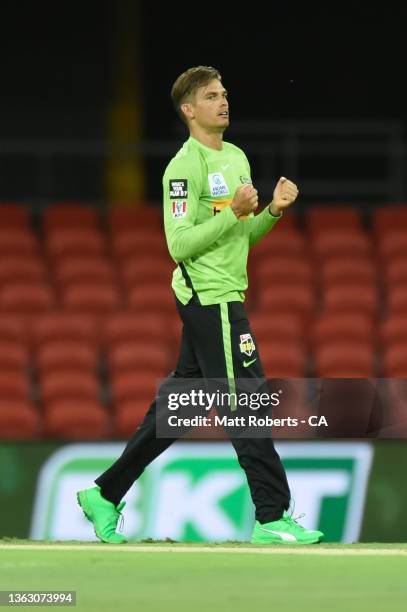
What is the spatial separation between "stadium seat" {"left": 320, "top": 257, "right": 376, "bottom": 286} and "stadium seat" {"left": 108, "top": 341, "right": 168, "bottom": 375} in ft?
5.59

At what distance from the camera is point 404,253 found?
12352 mm

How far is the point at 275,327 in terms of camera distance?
11.0 metres

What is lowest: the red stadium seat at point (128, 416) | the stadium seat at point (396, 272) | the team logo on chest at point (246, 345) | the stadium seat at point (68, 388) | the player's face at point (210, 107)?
the red stadium seat at point (128, 416)

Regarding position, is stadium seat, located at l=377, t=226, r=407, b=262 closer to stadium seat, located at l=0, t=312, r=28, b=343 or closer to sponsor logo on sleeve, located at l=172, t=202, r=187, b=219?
stadium seat, located at l=0, t=312, r=28, b=343

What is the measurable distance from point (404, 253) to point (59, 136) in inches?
163

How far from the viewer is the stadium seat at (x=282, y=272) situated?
11898 mm

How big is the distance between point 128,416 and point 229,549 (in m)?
4.43

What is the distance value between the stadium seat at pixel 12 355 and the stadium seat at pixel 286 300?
1812mm

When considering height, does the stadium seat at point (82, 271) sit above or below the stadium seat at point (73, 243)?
below

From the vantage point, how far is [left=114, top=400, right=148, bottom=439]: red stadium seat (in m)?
9.98

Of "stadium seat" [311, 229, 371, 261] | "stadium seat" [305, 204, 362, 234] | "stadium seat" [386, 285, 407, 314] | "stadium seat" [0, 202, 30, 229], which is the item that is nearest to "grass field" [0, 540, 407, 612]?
"stadium seat" [386, 285, 407, 314]

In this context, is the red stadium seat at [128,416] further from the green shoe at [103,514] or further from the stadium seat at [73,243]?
the green shoe at [103,514]

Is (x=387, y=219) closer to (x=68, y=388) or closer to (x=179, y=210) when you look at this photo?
(x=68, y=388)

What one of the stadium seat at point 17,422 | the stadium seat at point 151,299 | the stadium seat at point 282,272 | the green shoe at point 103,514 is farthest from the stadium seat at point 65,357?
the green shoe at point 103,514
